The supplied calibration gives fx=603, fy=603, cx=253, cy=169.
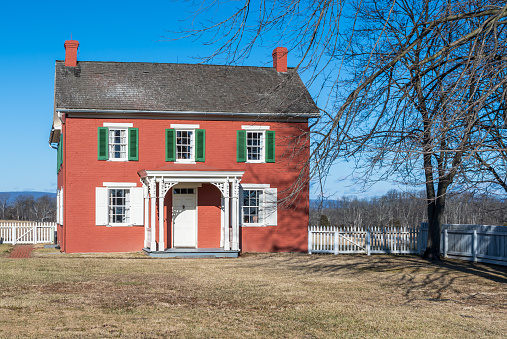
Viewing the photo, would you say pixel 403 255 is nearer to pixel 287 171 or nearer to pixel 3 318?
pixel 287 171

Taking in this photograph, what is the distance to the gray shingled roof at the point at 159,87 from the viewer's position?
22.9m

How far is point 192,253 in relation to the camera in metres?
21.5

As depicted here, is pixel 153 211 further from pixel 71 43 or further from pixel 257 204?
pixel 71 43

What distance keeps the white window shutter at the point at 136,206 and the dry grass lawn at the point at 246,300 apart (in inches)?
162

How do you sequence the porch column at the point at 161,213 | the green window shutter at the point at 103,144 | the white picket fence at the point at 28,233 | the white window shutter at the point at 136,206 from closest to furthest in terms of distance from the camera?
the porch column at the point at 161,213
the green window shutter at the point at 103,144
the white window shutter at the point at 136,206
the white picket fence at the point at 28,233

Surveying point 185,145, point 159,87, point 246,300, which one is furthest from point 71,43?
point 246,300

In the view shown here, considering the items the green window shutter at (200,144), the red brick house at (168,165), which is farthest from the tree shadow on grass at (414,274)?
the green window shutter at (200,144)

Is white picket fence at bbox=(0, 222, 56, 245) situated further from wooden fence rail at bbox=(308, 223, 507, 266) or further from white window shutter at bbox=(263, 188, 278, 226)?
wooden fence rail at bbox=(308, 223, 507, 266)

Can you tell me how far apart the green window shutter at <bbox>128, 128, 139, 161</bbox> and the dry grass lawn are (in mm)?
5267

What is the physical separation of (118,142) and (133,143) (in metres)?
0.70

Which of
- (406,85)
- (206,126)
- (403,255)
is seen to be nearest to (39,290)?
(406,85)

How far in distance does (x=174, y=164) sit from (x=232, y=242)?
3.80m

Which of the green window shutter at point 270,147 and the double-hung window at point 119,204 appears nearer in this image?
the double-hung window at point 119,204

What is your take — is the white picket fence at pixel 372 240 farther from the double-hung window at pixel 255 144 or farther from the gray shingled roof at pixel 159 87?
the gray shingled roof at pixel 159 87
